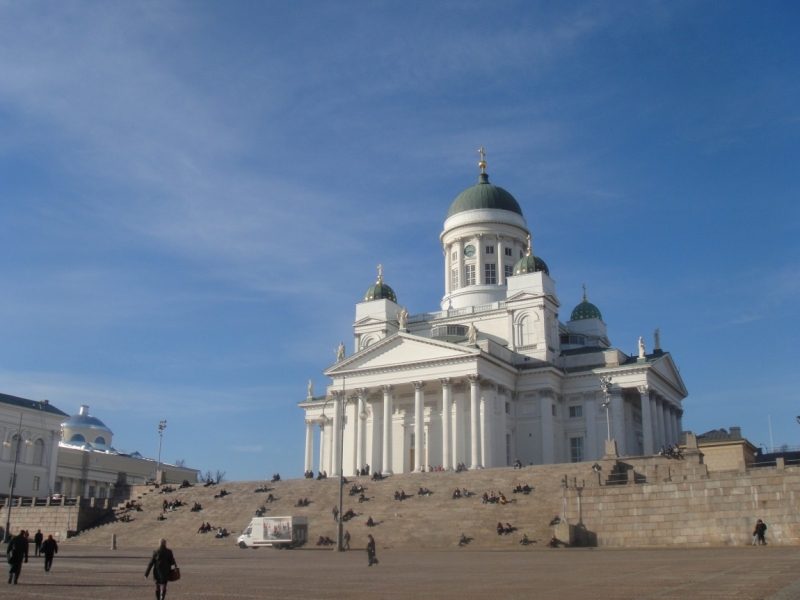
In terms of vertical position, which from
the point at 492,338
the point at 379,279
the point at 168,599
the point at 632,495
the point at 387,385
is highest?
the point at 379,279

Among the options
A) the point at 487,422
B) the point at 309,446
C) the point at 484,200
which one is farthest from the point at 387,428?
the point at 484,200

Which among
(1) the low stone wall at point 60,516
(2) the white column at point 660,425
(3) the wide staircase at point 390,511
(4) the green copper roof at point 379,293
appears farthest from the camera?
(4) the green copper roof at point 379,293

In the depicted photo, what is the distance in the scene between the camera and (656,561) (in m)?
26.5

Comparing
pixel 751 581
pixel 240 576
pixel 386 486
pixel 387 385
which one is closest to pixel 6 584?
pixel 240 576

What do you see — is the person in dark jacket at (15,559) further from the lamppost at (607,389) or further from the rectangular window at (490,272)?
the rectangular window at (490,272)

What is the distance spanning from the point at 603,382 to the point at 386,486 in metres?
20.7

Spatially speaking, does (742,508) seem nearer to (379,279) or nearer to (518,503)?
(518,503)

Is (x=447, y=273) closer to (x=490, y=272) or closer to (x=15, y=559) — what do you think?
(x=490, y=272)

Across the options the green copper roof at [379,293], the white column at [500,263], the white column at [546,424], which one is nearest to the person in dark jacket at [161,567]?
the white column at [546,424]

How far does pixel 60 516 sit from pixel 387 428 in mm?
22745

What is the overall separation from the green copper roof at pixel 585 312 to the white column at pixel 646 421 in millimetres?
14455

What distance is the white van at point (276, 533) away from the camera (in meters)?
42.4

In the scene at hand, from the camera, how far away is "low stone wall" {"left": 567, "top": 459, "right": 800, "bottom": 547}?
119ft

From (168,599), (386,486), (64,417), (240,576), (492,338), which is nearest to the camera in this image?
(168,599)
